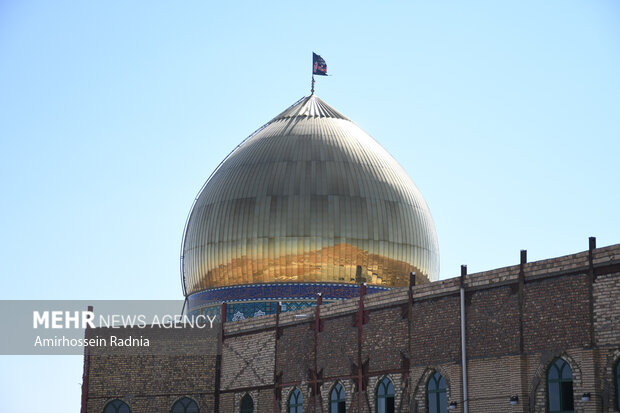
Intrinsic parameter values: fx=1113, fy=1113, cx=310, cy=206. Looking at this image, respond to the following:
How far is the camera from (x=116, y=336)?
30.8 meters

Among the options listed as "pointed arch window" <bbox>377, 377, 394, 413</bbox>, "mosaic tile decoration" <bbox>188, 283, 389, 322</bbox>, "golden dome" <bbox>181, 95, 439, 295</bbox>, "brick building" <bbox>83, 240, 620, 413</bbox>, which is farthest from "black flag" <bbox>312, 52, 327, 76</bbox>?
"pointed arch window" <bbox>377, 377, 394, 413</bbox>

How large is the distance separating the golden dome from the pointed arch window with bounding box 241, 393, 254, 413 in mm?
4205

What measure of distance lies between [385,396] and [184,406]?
731 cm

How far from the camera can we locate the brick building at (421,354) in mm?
20391

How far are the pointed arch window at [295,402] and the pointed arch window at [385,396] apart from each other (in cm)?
288

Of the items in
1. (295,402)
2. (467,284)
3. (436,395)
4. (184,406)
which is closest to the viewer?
(467,284)

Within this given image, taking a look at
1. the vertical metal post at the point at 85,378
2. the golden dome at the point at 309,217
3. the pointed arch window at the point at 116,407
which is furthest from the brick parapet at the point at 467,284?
the vertical metal post at the point at 85,378

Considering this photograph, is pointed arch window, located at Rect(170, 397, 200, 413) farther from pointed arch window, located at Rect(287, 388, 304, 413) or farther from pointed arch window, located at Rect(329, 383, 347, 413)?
pointed arch window, located at Rect(329, 383, 347, 413)

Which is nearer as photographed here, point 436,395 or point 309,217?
point 436,395

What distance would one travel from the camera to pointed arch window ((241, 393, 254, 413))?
29375 mm

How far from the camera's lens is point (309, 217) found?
3281cm

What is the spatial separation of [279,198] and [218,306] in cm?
370

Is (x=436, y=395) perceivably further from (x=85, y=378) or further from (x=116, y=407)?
(x=85, y=378)

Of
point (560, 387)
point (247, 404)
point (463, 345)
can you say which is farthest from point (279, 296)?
point (560, 387)
